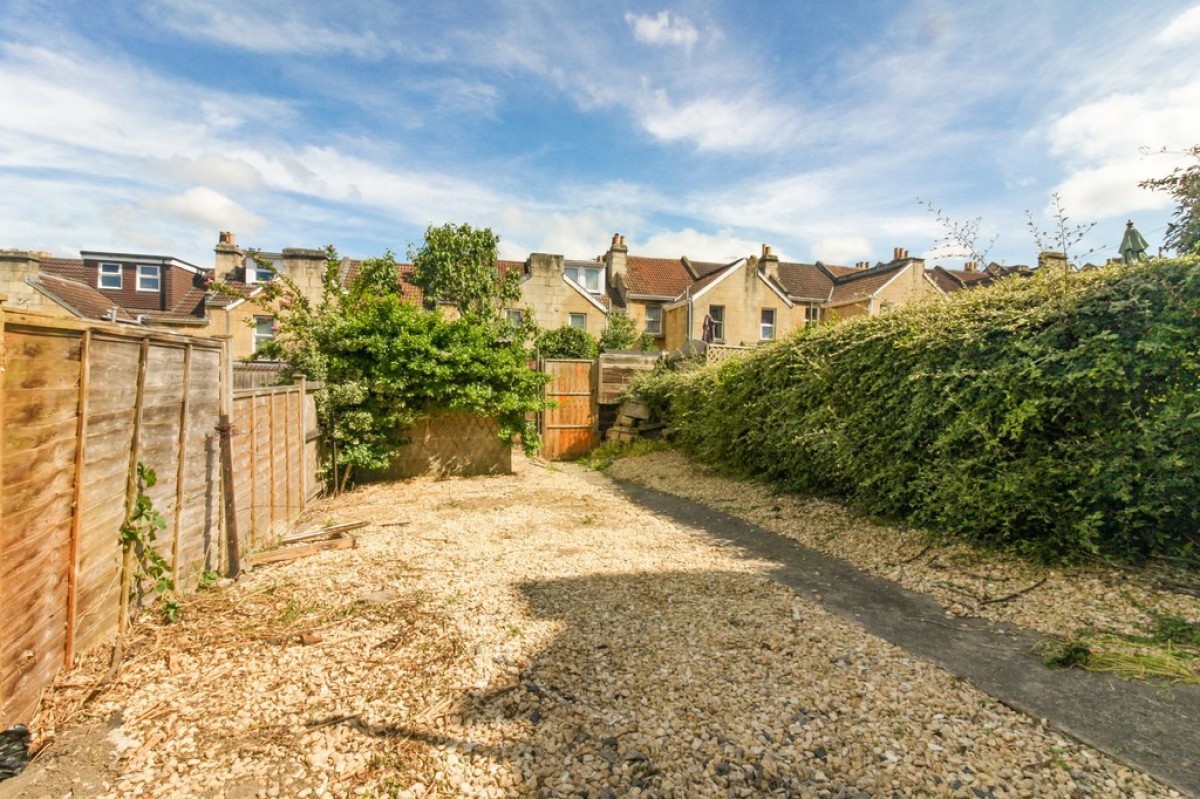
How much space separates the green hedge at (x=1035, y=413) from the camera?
400cm

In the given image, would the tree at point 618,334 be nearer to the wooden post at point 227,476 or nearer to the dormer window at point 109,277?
the wooden post at point 227,476

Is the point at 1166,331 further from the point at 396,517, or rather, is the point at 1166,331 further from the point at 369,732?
the point at 396,517

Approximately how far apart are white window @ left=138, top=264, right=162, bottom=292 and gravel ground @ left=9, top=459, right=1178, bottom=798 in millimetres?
26155

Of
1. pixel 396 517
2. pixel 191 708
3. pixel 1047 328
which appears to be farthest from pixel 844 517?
pixel 191 708

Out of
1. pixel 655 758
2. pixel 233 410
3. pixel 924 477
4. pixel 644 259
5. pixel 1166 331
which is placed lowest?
pixel 655 758

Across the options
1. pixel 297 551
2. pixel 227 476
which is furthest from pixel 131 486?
pixel 297 551

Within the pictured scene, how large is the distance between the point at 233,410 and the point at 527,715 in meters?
3.83

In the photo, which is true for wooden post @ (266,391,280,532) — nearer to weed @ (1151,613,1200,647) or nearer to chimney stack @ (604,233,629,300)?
weed @ (1151,613,1200,647)

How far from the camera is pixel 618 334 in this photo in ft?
77.4

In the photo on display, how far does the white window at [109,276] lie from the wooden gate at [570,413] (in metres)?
22.5

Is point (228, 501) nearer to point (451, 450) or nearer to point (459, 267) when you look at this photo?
point (451, 450)

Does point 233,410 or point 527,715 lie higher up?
point 233,410

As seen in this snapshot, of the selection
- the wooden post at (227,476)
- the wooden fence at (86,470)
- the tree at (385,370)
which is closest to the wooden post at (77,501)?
the wooden fence at (86,470)

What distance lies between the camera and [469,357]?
924 centimetres
